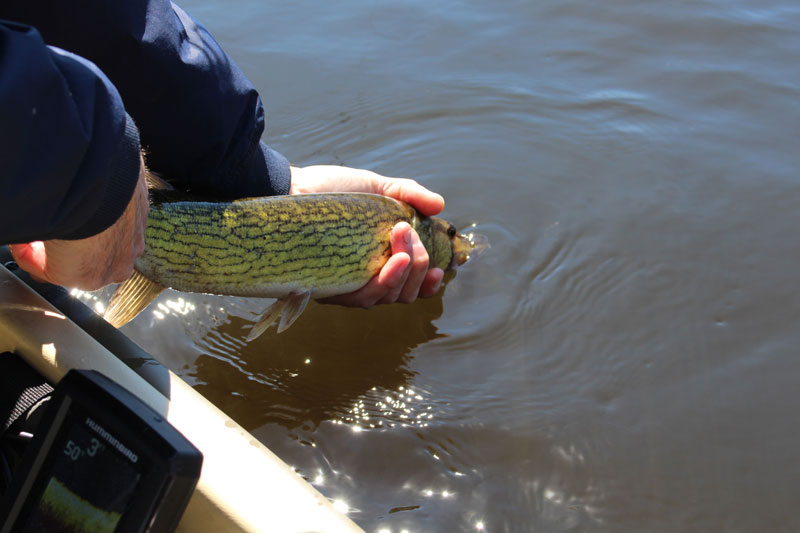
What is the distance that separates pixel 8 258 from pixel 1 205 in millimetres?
1209

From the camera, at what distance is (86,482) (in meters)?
1.88

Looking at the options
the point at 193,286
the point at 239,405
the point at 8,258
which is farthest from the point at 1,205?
the point at 239,405

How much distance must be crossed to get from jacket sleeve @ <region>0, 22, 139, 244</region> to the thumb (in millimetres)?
514

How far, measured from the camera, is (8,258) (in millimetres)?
2822

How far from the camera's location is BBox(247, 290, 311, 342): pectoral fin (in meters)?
3.51

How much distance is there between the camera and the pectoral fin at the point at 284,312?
3506 millimetres

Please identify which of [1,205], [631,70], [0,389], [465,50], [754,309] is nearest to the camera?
[1,205]

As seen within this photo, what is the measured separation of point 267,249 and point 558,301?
1.61m

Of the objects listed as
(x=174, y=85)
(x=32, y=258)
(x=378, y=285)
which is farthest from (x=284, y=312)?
(x=32, y=258)

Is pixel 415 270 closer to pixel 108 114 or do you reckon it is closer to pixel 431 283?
pixel 431 283

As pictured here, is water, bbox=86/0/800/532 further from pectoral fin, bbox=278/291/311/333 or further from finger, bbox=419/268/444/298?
pectoral fin, bbox=278/291/311/333

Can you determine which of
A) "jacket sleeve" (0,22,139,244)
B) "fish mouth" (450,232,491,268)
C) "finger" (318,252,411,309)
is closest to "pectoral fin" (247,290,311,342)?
"finger" (318,252,411,309)

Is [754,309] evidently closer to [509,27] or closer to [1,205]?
[1,205]

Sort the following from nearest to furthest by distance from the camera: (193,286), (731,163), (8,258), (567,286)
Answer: (8,258), (193,286), (567,286), (731,163)
